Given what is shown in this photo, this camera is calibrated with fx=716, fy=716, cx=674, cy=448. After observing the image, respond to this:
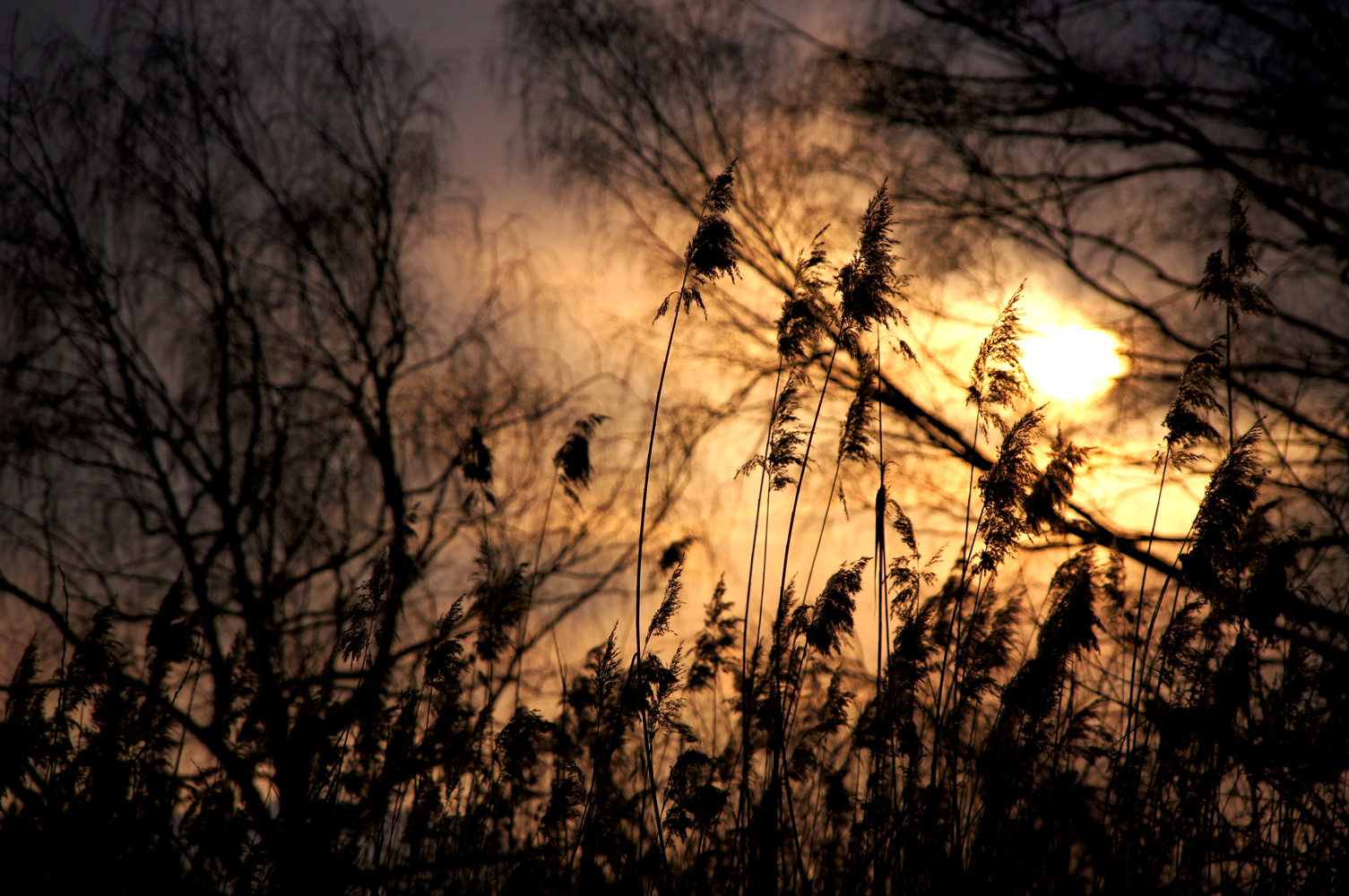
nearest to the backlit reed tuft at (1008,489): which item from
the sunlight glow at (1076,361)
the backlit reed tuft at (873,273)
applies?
the backlit reed tuft at (873,273)

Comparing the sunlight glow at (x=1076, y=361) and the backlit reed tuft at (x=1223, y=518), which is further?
the sunlight glow at (x=1076, y=361)

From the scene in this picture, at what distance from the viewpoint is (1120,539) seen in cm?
504

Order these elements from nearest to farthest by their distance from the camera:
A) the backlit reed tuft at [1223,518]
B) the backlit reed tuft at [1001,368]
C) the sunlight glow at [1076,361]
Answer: the backlit reed tuft at [1223,518]
the backlit reed tuft at [1001,368]
the sunlight glow at [1076,361]

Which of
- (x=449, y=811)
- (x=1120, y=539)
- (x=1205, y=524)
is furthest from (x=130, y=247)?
(x=1120, y=539)

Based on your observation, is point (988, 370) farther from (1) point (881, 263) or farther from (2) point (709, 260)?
(2) point (709, 260)

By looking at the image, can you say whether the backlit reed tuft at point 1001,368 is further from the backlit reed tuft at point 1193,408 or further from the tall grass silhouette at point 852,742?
the backlit reed tuft at point 1193,408

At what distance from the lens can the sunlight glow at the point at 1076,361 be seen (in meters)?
5.43

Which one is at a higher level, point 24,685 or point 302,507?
point 302,507

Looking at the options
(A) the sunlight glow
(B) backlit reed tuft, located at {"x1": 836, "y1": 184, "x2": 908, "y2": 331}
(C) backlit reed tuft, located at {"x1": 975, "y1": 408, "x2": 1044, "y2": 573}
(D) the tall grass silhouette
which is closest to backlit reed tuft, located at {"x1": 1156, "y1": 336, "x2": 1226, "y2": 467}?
(D) the tall grass silhouette

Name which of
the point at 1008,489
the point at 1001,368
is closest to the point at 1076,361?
the point at 1001,368

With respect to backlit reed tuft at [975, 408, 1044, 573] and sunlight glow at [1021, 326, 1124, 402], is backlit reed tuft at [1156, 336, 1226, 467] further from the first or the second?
sunlight glow at [1021, 326, 1124, 402]

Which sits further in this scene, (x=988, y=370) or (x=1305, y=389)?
(x=1305, y=389)

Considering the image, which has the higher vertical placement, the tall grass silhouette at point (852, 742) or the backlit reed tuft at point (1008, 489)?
the backlit reed tuft at point (1008, 489)

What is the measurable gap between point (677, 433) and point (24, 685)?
4559 millimetres
